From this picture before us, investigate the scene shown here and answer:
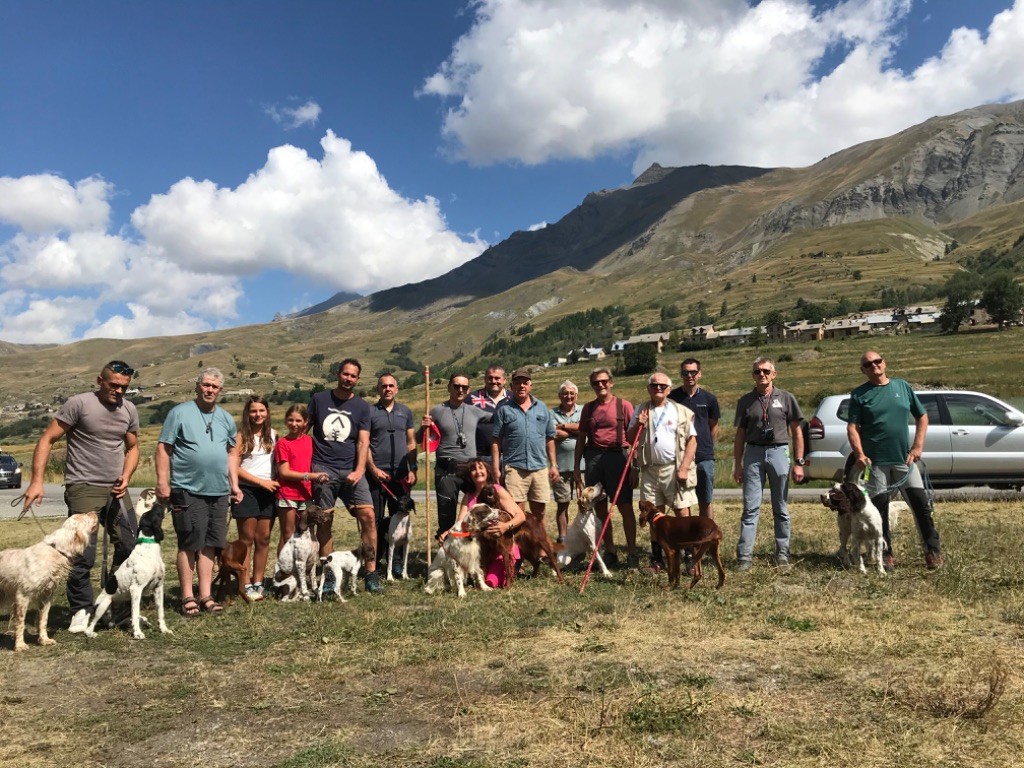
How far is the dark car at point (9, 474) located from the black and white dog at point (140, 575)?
27.8 meters

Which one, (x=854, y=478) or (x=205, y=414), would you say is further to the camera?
(x=854, y=478)

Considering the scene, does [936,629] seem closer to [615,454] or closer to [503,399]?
[615,454]

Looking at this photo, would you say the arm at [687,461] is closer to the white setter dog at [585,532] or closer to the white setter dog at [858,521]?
the white setter dog at [585,532]

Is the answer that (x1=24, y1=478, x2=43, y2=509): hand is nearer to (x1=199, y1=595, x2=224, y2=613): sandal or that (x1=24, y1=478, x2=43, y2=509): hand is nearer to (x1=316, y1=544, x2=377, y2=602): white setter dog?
(x1=199, y1=595, x2=224, y2=613): sandal

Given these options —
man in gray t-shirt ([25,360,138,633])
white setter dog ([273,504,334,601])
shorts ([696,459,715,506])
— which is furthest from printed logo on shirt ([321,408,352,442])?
shorts ([696,459,715,506])

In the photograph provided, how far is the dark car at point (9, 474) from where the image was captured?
28.4 meters

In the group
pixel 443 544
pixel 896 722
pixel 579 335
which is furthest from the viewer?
pixel 579 335

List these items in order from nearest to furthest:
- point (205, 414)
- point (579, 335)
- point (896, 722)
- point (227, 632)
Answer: point (896, 722)
point (227, 632)
point (205, 414)
point (579, 335)

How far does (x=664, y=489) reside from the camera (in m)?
7.80

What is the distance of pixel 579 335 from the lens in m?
199

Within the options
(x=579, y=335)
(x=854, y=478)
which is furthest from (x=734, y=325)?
(x=854, y=478)

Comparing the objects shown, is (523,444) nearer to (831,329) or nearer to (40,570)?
(40,570)

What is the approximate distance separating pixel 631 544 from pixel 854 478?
2654mm

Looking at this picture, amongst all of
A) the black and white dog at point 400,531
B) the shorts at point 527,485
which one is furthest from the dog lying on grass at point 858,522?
the black and white dog at point 400,531
